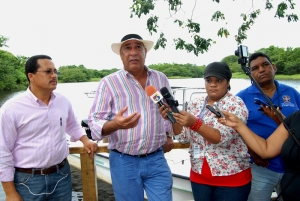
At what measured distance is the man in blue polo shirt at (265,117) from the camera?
2.71 m

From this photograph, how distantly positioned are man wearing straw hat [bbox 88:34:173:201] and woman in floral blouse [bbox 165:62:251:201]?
326 mm

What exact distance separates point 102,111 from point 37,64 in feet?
2.31

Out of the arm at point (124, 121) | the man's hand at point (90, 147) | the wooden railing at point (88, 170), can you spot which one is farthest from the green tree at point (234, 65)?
the man's hand at point (90, 147)

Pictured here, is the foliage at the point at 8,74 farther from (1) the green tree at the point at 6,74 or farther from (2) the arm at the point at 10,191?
(2) the arm at the point at 10,191

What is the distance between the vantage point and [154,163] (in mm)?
2508

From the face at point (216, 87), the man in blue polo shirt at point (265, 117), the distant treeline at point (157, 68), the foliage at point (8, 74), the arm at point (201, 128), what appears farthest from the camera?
the foliage at point (8, 74)

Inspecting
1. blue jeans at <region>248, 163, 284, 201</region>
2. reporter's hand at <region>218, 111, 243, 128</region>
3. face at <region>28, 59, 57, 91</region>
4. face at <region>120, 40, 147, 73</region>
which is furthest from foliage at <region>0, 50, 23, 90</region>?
reporter's hand at <region>218, 111, 243, 128</region>

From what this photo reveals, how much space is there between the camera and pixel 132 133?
96.7 inches

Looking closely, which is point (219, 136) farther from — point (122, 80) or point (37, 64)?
point (37, 64)

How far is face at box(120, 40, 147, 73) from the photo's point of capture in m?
2.52

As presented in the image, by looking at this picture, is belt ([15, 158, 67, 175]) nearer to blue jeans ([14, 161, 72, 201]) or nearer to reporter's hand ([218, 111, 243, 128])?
blue jeans ([14, 161, 72, 201])

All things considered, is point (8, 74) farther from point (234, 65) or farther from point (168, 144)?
point (168, 144)

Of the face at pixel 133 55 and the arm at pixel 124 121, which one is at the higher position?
the face at pixel 133 55

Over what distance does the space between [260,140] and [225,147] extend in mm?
277
